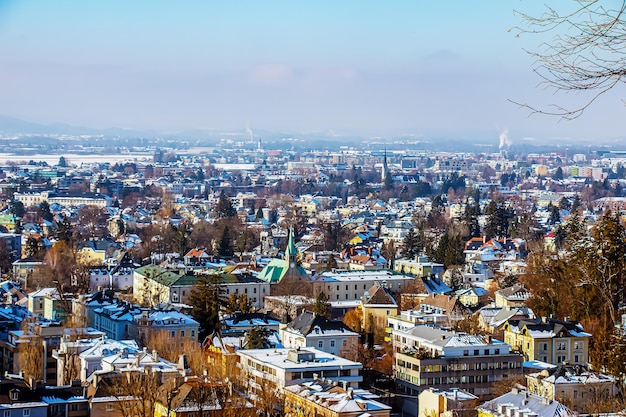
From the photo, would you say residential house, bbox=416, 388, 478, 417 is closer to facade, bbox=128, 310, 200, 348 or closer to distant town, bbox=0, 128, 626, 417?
distant town, bbox=0, 128, 626, 417

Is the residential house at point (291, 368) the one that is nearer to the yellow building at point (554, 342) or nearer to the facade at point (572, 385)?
the facade at point (572, 385)

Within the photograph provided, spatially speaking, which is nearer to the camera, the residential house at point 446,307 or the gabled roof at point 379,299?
the residential house at point 446,307

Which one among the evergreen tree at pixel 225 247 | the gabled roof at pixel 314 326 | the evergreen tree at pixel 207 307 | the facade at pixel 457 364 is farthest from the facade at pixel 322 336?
the evergreen tree at pixel 225 247

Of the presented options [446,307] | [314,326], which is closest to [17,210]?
[446,307]

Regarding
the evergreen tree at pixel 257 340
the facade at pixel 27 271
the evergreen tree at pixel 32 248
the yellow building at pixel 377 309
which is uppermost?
the evergreen tree at pixel 257 340

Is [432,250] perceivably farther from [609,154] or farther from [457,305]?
[609,154]

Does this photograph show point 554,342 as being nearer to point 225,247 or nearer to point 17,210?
point 225,247
